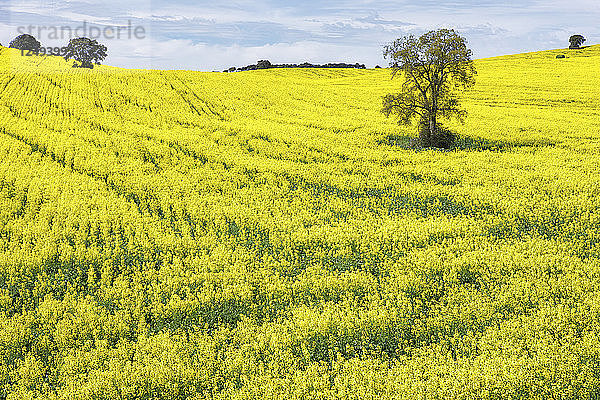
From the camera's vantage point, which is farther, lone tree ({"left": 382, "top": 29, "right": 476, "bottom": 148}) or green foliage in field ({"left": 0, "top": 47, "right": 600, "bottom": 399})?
lone tree ({"left": 382, "top": 29, "right": 476, "bottom": 148})

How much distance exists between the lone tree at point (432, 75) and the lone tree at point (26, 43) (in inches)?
3495

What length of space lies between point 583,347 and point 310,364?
Answer: 4510 millimetres

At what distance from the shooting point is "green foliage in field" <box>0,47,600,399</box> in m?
6.80

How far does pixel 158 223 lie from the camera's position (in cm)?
1291

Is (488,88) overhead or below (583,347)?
overhead

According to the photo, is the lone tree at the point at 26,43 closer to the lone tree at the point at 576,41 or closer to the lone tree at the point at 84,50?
the lone tree at the point at 84,50

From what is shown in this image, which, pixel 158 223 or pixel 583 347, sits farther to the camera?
pixel 158 223

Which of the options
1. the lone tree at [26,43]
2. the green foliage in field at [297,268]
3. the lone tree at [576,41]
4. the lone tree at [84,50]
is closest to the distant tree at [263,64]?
the lone tree at [84,50]

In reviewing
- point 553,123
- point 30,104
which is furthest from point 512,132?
point 30,104

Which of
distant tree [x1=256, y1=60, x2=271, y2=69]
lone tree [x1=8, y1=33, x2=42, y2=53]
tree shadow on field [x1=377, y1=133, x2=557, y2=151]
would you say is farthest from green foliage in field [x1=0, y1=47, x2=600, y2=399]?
distant tree [x1=256, y1=60, x2=271, y2=69]

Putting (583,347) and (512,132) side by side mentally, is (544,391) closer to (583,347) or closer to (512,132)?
(583,347)

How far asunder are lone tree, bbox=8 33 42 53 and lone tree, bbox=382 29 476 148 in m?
88.8

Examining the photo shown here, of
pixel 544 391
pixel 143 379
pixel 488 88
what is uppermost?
pixel 488 88

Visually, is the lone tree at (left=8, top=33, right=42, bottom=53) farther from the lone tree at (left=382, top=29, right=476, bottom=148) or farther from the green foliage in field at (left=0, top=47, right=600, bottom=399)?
the lone tree at (left=382, top=29, right=476, bottom=148)
